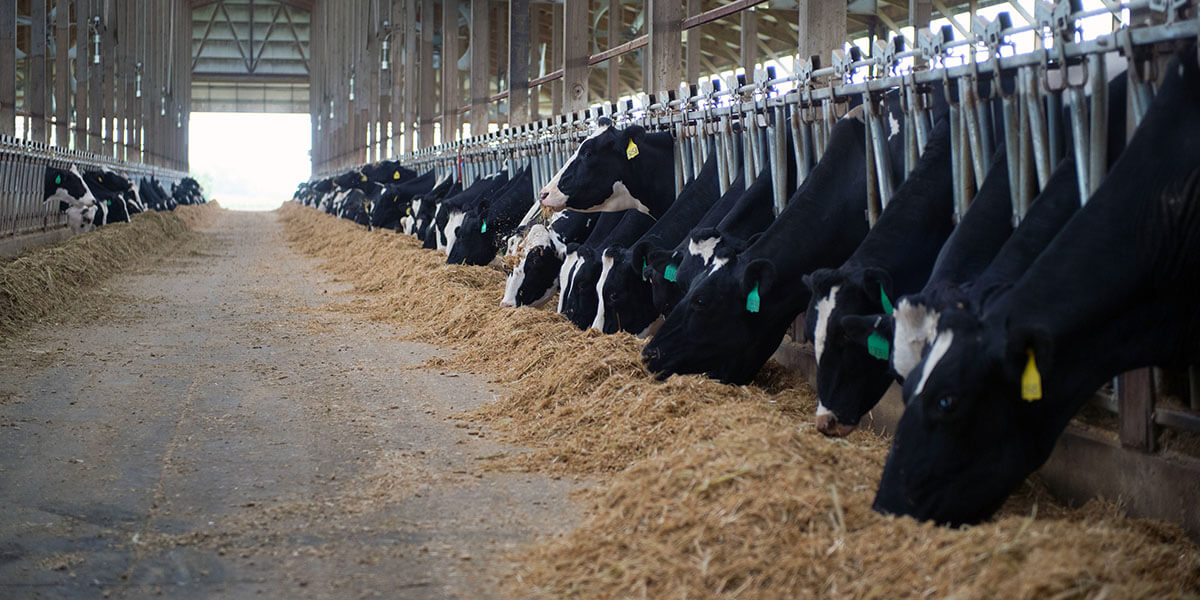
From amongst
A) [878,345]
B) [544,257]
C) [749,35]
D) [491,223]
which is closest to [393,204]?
[749,35]

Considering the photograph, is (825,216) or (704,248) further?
(704,248)

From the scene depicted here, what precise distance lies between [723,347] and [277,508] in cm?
278

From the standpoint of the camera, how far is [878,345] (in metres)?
4.80

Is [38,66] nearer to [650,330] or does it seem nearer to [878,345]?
[650,330]

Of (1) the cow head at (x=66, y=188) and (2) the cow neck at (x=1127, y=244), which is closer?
(2) the cow neck at (x=1127, y=244)

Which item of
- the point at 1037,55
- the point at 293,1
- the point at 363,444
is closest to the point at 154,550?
the point at 363,444

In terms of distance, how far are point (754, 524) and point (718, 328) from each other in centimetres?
278

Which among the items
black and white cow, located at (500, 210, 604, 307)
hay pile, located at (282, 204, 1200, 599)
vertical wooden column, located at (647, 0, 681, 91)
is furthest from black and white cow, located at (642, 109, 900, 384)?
vertical wooden column, located at (647, 0, 681, 91)

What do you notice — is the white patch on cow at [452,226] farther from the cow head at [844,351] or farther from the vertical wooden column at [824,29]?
the cow head at [844,351]

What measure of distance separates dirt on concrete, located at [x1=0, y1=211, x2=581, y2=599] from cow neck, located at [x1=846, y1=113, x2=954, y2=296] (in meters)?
1.88

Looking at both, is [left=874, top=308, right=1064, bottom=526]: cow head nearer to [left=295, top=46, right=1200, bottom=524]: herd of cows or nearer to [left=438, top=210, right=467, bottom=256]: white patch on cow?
[left=295, top=46, right=1200, bottom=524]: herd of cows

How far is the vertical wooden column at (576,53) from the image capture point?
55.0ft

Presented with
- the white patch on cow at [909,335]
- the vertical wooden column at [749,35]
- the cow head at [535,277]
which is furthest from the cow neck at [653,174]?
the vertical wooden column at [749,35]

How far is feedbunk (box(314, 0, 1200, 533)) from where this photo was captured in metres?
4.62
